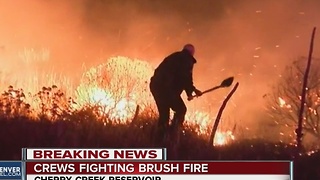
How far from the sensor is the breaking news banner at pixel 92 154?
9.28 feet

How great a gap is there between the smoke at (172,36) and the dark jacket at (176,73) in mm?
28

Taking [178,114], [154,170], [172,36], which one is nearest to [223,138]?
[178,114]

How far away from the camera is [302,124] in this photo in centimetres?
288

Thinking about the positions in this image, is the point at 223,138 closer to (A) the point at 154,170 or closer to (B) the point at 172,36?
(A) the point at 154,170

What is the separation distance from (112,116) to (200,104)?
0.36 m

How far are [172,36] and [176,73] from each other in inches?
5.9

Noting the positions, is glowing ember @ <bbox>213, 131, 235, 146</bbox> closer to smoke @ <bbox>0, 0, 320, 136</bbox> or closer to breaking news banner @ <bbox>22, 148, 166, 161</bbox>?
smoke @ <bbox>0, 0, 320, 136</bbox>

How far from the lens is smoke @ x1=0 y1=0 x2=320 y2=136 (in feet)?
9.43

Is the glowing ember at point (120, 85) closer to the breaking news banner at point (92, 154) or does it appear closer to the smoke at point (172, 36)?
the smoke at point (172, 36)

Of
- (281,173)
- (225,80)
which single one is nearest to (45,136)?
(225,80)

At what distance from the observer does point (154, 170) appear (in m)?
2.85

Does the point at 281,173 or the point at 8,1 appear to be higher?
the point at 8,1

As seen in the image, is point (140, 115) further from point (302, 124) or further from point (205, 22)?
point (302, 124)

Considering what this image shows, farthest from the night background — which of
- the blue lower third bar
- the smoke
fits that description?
the blue lower third bar
